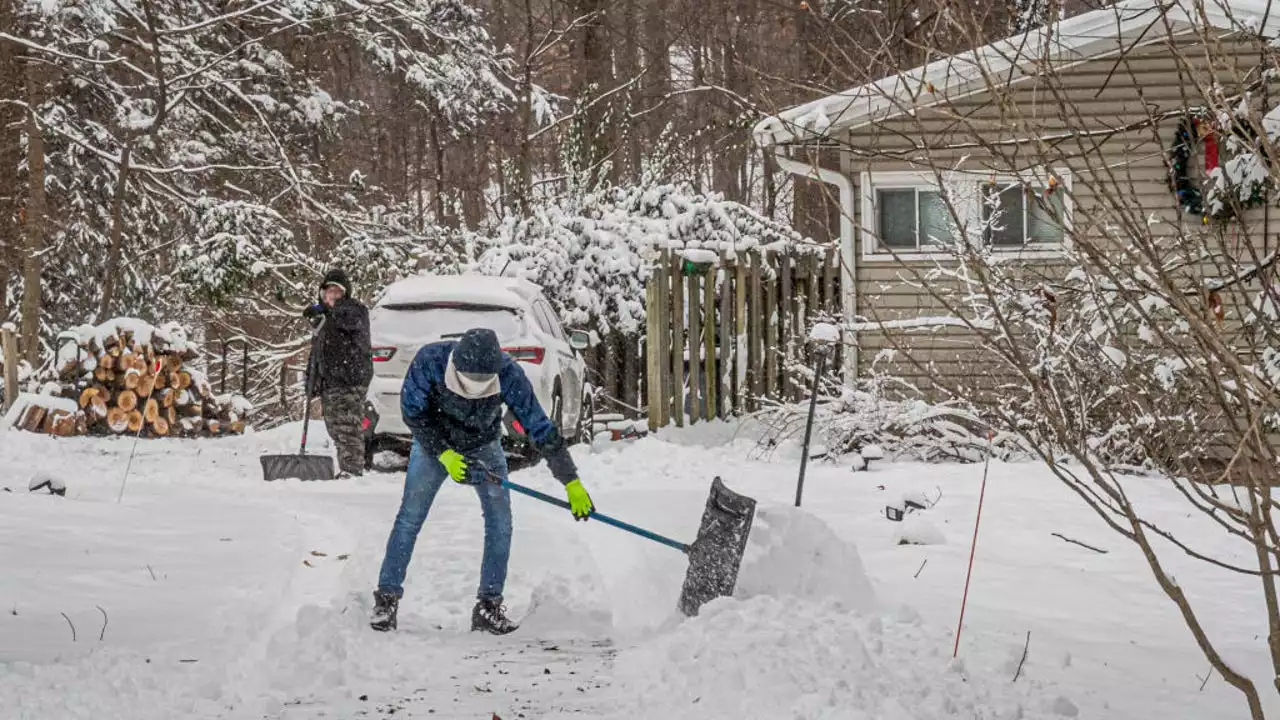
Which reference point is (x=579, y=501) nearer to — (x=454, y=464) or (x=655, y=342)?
(x=454, y=464)

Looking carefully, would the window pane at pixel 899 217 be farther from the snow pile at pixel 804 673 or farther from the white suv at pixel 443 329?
the snow pile at pixel 804 673

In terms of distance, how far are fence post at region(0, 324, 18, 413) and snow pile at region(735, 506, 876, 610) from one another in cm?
1317

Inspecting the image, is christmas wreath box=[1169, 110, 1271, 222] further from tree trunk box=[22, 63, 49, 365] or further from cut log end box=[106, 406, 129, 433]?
tree trunk box=[22, 63, 49, 365]

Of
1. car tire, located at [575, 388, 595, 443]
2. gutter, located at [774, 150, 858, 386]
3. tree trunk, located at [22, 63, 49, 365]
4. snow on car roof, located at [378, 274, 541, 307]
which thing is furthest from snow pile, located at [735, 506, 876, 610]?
tree trunk, located at [22, 63, 49, 365]

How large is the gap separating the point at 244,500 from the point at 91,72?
1329cm

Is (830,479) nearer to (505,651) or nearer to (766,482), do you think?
(766,482)

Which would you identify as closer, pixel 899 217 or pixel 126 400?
pixel 899 217

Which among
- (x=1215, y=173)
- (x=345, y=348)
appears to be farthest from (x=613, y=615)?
(x=345, y=348)

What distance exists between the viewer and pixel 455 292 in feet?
44.3

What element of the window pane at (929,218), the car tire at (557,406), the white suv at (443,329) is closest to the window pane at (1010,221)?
the window pane at (929,218)

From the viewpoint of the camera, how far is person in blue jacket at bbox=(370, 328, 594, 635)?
736cm

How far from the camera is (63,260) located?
24.1 m

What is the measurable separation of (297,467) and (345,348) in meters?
1.09

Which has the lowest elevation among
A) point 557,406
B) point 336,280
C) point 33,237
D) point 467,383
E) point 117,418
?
point 117,418
